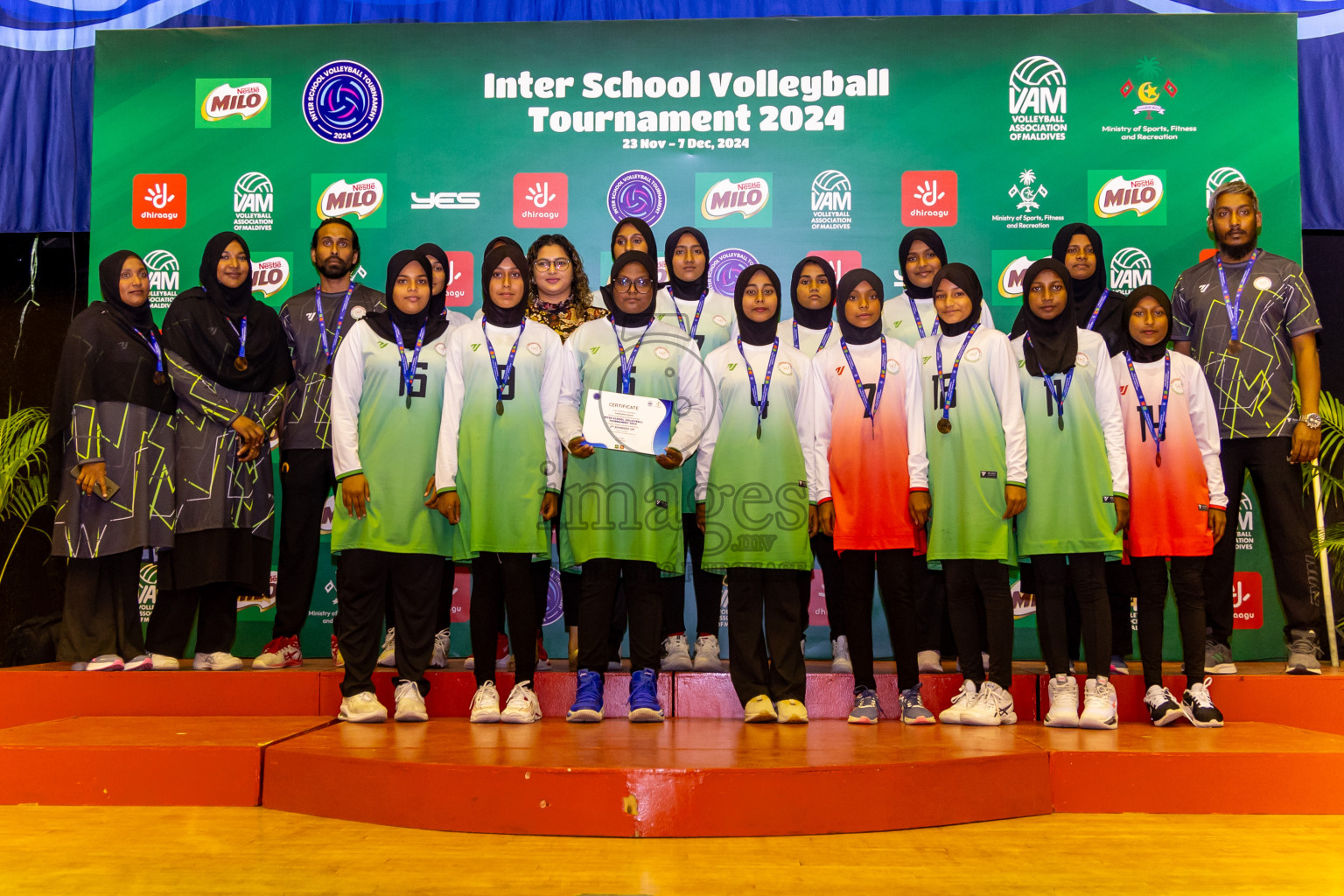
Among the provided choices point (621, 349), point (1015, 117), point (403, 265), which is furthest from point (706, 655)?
point (1015, 117)

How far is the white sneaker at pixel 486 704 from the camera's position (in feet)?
11.1

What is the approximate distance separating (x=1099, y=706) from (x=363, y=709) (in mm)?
2497

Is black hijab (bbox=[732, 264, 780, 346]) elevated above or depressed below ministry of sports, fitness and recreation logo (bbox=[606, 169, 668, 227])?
below

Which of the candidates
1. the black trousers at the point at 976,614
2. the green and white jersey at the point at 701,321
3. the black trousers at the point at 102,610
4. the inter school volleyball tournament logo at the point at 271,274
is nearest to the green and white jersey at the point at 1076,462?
the black trousers at the point at 976,614

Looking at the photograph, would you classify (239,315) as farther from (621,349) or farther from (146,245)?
(621,349)

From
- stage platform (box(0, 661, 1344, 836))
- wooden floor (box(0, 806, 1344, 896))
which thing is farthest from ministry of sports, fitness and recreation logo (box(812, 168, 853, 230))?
wooden floor (box(0, 806, 1344, 896))

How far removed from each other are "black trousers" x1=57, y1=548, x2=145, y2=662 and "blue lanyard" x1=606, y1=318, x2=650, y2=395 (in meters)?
2.18

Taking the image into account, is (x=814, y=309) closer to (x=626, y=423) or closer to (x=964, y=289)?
(x=964, y=289)

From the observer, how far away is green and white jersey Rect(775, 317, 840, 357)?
3951mm

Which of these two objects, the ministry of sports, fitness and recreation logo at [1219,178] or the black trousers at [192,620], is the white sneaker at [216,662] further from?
the ministry of sports, fitness and recreation logo at [1219,178]

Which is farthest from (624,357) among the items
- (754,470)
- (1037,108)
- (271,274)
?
(1037,108)

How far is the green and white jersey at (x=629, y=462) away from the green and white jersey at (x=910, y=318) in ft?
3.52

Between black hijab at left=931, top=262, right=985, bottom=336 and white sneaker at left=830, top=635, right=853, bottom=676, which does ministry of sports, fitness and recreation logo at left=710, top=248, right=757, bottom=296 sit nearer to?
black hijab at left=931, top=262, right=985, bottom=336

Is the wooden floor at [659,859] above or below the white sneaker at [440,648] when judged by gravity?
below
